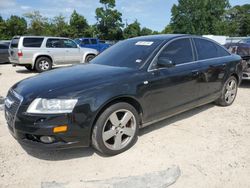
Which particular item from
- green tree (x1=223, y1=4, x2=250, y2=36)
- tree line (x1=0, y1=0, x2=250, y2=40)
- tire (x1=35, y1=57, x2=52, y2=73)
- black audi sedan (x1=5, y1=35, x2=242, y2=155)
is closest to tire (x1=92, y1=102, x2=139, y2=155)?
black audi sedan (x1=5, y1=35, x2=242, y2=155)

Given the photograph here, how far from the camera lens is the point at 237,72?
229 inches

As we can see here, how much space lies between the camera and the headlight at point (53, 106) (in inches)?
121

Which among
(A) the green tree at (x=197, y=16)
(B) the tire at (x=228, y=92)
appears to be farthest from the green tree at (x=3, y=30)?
(B) the tire at (x=228, y=92)

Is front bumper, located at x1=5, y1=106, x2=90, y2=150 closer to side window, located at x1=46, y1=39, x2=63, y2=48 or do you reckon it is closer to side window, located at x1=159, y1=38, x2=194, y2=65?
side window, located at x1=159, y1=38, x2=194, y2=65

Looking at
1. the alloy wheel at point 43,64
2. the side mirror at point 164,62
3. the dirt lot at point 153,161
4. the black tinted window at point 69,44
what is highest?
the black tinted window at point 69,44

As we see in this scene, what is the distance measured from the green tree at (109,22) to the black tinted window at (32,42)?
3214 centimetres

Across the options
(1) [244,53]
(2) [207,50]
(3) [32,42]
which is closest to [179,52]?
(2) [207,50]

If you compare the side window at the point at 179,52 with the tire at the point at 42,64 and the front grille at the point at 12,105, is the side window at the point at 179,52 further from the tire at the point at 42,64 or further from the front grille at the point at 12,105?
the tire at the point at 42,64

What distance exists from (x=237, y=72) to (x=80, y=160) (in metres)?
4.18

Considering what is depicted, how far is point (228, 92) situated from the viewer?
18.8ft

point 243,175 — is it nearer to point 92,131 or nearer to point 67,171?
point 92,131

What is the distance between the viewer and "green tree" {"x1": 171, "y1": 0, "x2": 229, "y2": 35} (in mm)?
58312

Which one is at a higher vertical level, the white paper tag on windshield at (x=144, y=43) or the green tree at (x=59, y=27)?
the green tree at (x=59, y=27)

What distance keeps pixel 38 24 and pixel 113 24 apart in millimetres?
12327
